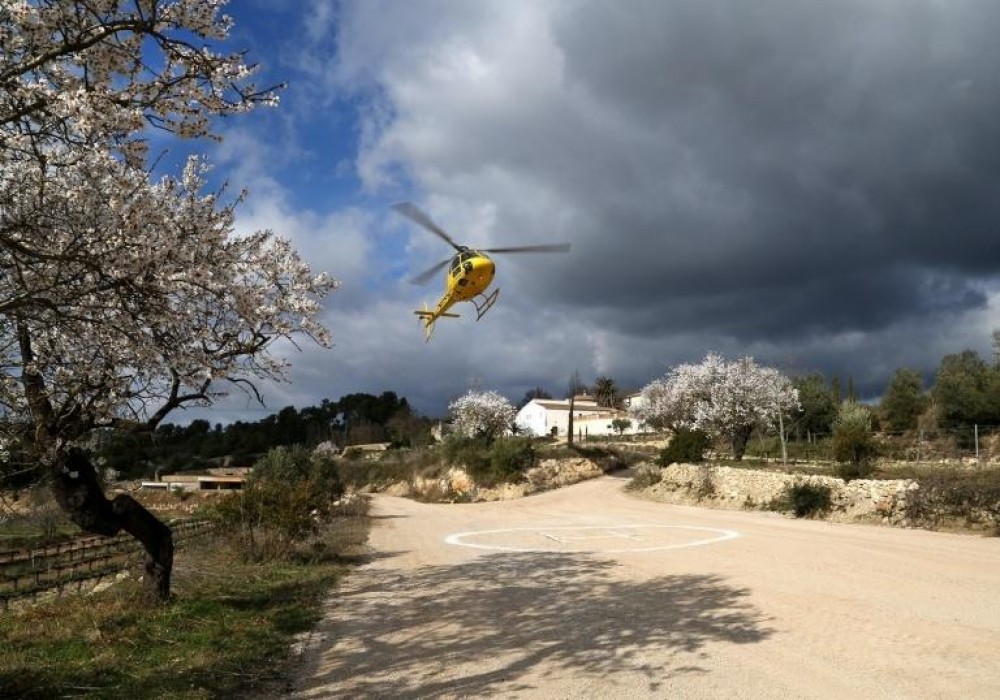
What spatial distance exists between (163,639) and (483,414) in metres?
52.3

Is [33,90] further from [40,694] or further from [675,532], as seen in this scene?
[675,532]

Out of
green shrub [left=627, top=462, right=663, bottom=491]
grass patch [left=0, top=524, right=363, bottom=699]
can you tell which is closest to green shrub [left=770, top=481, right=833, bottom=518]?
green shrub [left=627, top=462, right=663, bottom=491]

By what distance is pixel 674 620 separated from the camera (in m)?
9.16

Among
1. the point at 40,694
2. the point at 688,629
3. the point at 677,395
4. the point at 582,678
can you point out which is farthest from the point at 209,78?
the point at 677,395

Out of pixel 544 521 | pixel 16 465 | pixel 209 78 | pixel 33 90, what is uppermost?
pixel 209 78

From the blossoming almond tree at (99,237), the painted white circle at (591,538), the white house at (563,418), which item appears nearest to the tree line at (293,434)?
the white house at (563,418)

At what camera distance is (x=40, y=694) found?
20.0 feet

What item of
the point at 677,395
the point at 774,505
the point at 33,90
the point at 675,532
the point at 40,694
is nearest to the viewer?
the point at 33,90

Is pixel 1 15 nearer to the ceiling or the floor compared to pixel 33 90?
nearer to the ceiling

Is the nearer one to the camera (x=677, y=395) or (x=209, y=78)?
(x=209, y=78)

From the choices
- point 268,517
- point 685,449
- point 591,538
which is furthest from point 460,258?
point 685,449

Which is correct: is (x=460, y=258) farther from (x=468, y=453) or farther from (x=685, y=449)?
(x=468, y=453)

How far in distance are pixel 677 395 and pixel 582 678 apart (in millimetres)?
43950

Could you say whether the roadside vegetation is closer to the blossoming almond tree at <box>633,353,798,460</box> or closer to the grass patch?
the grass patch
